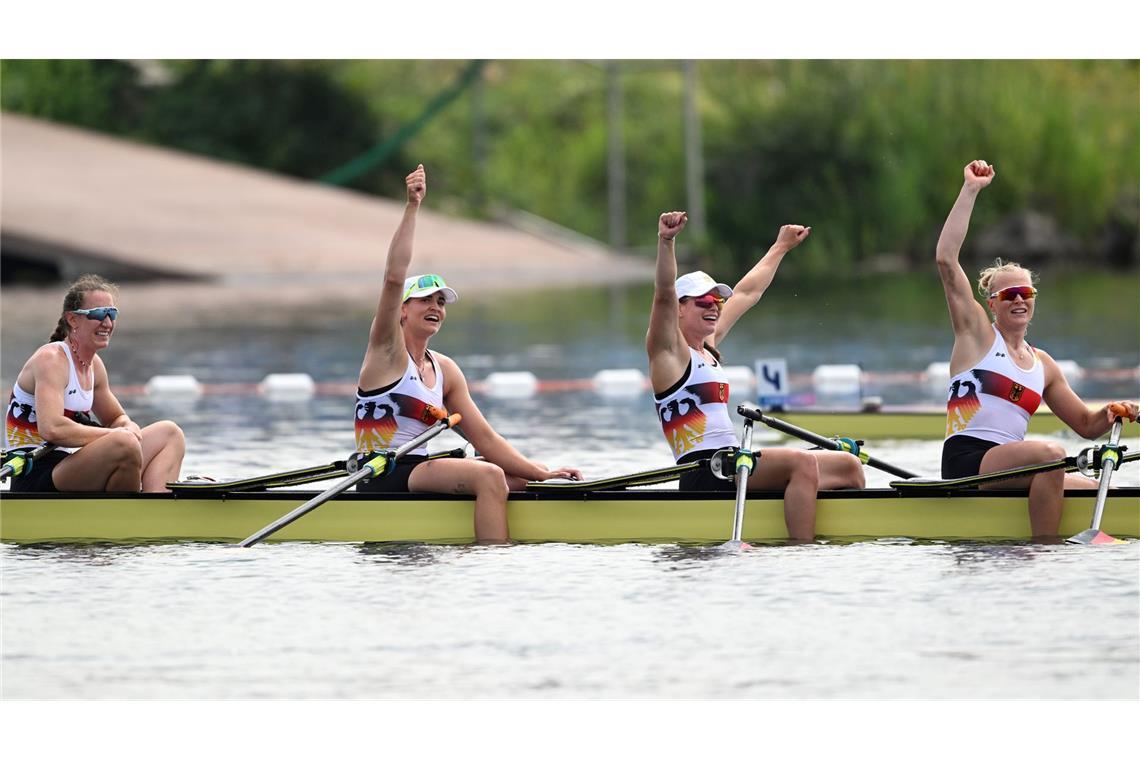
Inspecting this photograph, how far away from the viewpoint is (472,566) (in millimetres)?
9789

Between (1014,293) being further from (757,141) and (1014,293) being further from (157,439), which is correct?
(757,141)

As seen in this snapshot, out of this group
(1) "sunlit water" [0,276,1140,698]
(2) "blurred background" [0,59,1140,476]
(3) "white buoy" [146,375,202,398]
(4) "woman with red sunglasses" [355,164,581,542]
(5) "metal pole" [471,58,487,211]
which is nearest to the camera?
(1) "sunlit water" [0,276,1140,698]

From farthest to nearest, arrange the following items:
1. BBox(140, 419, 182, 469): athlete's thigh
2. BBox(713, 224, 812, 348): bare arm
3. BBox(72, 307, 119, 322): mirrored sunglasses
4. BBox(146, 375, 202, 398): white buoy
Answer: BBox(146, 375, 202, 398): white buoy < BBox(713, 224, 812, 348): bare arm < BBox(140, 419, 182, 469): athlete's thigh < BBox(72, 307, 119, 322): mirrored sunglasses

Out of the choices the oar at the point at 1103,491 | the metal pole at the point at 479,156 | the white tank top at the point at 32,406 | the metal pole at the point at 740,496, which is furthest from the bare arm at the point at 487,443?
the metal pole at the point at 479,156

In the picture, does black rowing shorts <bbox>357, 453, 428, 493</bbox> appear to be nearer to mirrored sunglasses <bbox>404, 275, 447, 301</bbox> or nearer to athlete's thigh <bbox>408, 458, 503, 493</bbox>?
athlete's thigh <bbox>408, 458, 503, 493</bbox>

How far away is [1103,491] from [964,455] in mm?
717

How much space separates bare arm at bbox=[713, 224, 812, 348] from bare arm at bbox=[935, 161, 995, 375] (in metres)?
1.18

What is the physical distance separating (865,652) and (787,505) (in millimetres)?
2183

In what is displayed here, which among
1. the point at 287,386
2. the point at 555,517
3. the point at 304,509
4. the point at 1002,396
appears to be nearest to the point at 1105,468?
the point at 1002,396

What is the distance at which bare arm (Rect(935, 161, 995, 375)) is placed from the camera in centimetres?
980

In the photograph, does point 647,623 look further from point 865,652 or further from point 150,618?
point 150,618

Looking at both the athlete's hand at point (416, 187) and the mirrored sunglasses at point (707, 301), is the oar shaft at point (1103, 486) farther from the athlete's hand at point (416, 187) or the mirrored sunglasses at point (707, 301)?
the athlete's hand at point (416, 187)

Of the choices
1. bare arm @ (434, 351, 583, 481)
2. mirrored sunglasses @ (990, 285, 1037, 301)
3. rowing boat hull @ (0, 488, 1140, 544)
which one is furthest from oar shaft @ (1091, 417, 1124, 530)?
bare arm @ (434, 351, 583, 481)

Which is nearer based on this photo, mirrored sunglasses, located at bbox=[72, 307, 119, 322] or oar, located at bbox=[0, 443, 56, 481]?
mirrored sunglasses, located at bbox=[72, 307, 119, 322]
